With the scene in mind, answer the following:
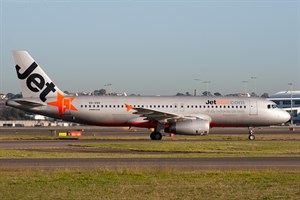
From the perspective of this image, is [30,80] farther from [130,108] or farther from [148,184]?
[148,184]

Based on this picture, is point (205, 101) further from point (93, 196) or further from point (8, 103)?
point (93, 196)

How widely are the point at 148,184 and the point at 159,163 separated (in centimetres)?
850

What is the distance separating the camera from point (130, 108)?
195 ft

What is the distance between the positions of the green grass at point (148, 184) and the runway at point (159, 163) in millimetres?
2391

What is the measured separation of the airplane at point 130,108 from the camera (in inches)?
2312

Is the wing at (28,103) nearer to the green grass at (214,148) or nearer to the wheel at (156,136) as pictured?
the wheel at (156,136)

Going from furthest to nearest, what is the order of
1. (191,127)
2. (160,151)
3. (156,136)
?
(156,136)
(191,127)
(160,151)

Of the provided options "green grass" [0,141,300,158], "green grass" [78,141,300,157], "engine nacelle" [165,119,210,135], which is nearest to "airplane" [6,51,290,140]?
"engine nacelle" [165,119,210,135]

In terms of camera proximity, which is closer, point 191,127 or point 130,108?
point 191,127

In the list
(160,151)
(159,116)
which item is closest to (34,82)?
(159,116)

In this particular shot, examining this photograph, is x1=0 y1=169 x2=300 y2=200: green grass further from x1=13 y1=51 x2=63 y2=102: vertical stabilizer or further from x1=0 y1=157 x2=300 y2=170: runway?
x1=13 y1=51 x2=63 y2=102: vertical stabilizer

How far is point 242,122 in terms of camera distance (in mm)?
61719

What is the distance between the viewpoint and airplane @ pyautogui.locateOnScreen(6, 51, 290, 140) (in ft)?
193

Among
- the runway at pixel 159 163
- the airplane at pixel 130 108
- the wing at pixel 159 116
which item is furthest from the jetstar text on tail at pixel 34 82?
the runway at pixel 159 163
